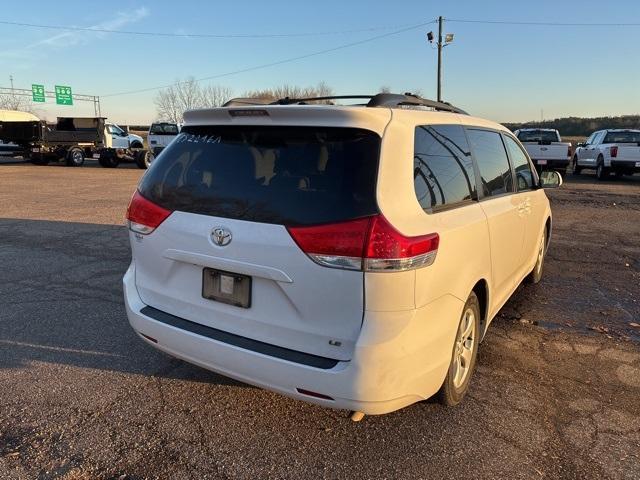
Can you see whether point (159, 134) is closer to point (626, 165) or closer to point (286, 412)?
point (626, 165)

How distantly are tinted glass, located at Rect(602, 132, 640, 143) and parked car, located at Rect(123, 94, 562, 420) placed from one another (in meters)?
18.6

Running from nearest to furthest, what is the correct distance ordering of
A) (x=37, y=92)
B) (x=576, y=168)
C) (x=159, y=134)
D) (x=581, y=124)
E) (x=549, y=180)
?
(x=549, y=180), (x=576, y=168), (x=159, y=134), (x=37, y=92), (x=581, y=124)

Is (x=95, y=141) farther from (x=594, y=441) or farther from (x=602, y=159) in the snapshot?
(x=594, y=441)

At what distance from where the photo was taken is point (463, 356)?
3.23m

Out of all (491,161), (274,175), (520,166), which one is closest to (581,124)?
(520,166)

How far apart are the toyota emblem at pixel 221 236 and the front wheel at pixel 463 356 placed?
1380mm

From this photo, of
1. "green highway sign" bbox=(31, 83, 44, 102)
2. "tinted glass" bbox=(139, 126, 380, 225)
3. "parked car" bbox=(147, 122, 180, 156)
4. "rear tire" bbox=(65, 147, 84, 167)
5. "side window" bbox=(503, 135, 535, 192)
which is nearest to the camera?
"tinted glass" bbox=(139, 126, 380, 225)

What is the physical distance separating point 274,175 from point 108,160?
2456cm

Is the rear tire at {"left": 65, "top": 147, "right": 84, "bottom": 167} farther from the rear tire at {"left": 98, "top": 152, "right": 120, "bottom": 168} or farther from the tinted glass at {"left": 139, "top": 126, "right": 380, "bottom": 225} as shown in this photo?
the tinted glass at {"left": 139, "top": 126, "right": 380, "bottom": 225}

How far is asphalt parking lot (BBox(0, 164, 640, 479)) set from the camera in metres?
2.67

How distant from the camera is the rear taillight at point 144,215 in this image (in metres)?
3.00

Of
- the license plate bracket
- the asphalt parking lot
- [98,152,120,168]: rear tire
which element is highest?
[98,152,120,168]: rear tire

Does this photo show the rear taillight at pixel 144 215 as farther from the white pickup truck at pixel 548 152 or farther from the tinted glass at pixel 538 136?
the tinted glass at pixel 538 136

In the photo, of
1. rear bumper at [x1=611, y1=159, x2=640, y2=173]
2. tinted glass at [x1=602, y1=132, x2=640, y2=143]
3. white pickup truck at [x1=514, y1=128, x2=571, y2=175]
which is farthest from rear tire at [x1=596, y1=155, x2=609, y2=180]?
white pickup truck at [x1=514, y1=128, x2=571, y2=175]
